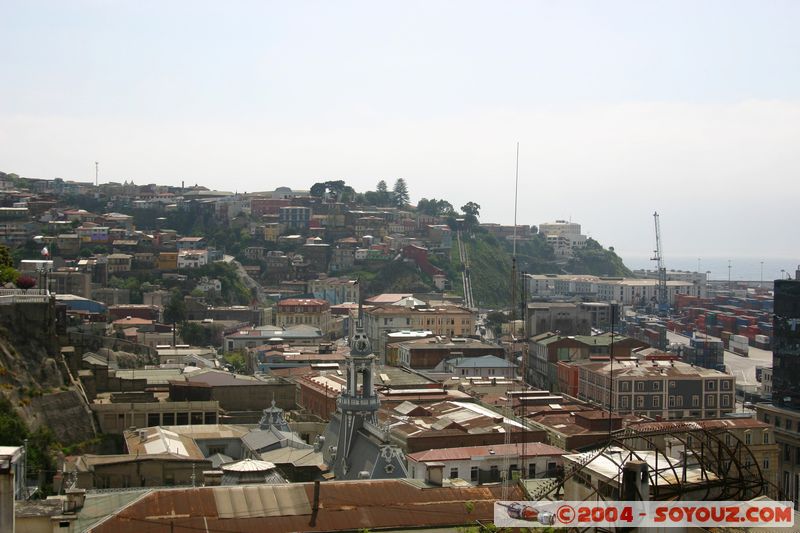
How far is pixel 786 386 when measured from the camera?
5509 centimetres

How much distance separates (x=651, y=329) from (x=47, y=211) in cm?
7029

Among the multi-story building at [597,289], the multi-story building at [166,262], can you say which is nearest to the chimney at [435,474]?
the multi-story building at [166,262]

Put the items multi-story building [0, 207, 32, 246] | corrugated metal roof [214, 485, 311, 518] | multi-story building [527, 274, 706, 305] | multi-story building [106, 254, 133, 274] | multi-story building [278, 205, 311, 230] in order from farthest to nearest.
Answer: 1. multi-story building [527, 274, 706, 305]
2. multi-story building [278, 205, 311, 230]
3. multi-story building [0, 207, 32, 246]
4. multi-story building [106, 254, 133, 274]
5. corrugated metal roof [214, 485, 311, 518]

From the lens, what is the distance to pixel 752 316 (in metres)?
139

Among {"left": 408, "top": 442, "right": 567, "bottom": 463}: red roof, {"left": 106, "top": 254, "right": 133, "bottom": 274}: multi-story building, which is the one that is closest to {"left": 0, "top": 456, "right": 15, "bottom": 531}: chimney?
{"left": 408, "top": 442, "right": 567, "bottom": 463}: red roof

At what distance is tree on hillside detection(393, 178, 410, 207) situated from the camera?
184000 millimetres

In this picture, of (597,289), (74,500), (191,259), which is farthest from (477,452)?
(597,289)

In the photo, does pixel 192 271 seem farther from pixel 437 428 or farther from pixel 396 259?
pixel 437 428

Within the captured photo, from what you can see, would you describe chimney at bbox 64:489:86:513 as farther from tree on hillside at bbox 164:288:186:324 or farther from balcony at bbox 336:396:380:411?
tree on hillside at bbox 164:288:186:324

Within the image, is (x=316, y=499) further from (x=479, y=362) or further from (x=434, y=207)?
(x=434, y=207)

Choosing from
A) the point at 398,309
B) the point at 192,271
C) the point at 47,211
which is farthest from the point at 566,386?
the point at 47,211

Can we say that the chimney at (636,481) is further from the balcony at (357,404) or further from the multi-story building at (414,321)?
the multi-story building at (414,321)

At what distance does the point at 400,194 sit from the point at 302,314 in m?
81.5

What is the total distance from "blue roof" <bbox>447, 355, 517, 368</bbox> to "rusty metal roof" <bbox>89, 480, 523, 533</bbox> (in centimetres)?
4719
